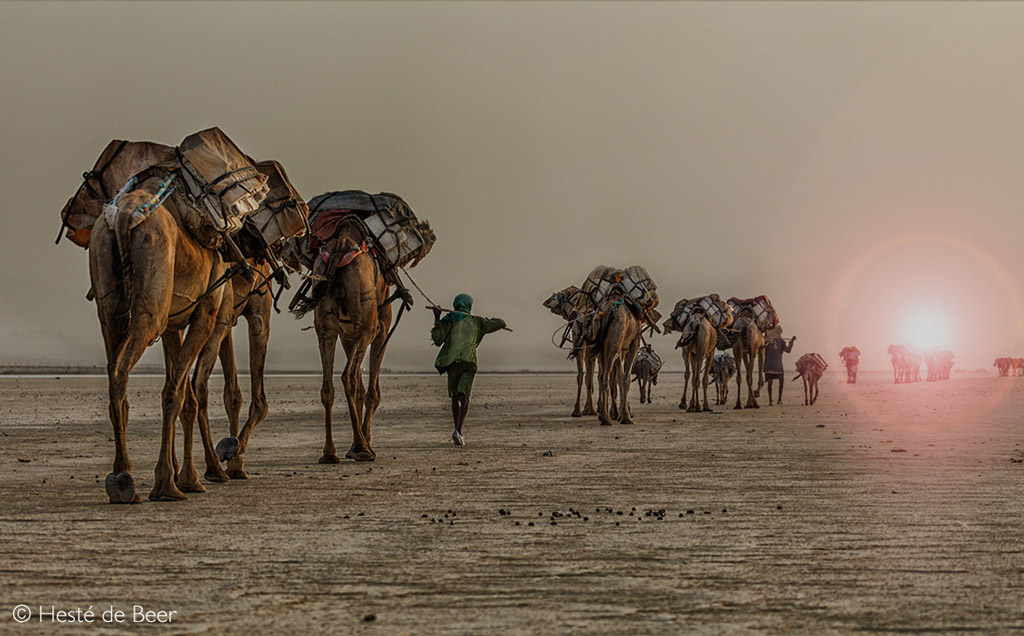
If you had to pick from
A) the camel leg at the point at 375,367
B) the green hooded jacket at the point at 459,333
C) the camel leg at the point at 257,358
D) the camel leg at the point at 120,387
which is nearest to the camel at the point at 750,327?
the green hooded jacket at the point at 459,333

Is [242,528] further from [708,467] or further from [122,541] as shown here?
[708,467]

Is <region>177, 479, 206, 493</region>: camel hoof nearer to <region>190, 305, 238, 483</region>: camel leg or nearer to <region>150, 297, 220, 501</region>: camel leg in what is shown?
<region>190, 305, 238, 483</region>: camel leg

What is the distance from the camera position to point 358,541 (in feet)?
24.7

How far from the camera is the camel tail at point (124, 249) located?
9.16m

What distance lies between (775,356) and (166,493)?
33.0 meters

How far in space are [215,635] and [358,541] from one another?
2548 mm

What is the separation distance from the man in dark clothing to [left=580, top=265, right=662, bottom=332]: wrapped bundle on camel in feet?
42.6

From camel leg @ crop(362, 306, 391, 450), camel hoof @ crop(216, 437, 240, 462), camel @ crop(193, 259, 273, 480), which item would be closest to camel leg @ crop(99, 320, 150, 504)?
camel @ crop(193, 259, 273, 480)

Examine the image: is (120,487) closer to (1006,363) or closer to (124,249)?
(124,249)

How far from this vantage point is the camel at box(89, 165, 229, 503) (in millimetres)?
9195

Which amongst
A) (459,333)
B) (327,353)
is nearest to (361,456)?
(327,353)

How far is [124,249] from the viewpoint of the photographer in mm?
9227

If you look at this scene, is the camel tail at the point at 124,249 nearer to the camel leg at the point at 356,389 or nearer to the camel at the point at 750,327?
the camel leg at the point at 356,389

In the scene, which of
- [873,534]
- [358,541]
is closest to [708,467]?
[873,534]
